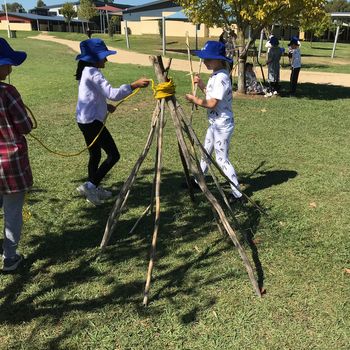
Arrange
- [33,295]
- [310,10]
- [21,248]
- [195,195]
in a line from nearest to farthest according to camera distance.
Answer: [33,295], [21,248], [195,195], [310,10]

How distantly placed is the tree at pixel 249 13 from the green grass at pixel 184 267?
15.9 feet

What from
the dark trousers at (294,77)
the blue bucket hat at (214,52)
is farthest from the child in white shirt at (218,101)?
the dark trousers at (294,77)

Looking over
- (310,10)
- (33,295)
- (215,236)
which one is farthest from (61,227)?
(310,10)

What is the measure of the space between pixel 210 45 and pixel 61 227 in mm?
2471

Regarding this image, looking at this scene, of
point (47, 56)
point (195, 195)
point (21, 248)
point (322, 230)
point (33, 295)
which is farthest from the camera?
point (47, 56)

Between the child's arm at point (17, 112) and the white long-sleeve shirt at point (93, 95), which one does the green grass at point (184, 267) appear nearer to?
the white long-sleeve shirt at point (93, 95)

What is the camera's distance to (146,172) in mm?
6070

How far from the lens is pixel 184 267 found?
147 inches

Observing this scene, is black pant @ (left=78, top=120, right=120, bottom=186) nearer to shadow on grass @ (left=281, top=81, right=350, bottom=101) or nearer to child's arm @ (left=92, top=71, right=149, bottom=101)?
child's arm @ (left=92, top=71, right=149, bottom=101)

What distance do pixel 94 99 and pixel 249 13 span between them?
7.32 m

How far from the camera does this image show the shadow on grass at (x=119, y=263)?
327 cm

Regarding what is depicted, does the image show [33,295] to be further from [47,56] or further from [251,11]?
[47,56]

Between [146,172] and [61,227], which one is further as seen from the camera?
[146,172]

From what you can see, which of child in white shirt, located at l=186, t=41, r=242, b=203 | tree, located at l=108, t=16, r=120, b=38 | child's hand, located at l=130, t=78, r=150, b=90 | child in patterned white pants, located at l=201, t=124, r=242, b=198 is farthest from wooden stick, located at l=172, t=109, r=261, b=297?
tree, located at l=108, t=16, r=120, b=38
